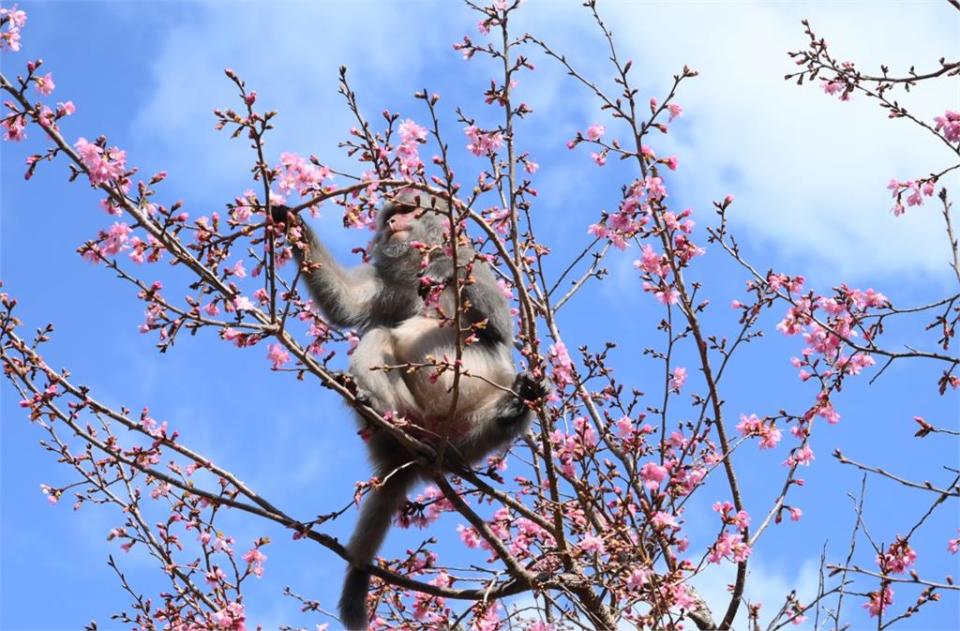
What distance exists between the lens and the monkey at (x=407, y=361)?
562cm

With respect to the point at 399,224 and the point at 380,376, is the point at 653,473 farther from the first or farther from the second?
the point at 399,224

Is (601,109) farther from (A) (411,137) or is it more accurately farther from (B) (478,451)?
(B) (478,451)

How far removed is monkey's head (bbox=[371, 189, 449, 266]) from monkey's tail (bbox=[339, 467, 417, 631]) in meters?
1.38

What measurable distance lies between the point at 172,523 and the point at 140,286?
2107 millimetres

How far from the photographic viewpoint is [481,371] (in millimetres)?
6039

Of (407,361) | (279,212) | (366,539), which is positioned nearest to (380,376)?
(407,361)

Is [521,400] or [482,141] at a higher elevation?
[482,141]

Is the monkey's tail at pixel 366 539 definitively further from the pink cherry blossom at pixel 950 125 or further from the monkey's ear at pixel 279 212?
the pink cherry blossom at pixel 950 125

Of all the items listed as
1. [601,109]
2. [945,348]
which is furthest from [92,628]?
[945,348]

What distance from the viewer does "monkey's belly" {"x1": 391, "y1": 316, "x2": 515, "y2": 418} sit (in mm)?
5906

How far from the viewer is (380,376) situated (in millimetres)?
5641

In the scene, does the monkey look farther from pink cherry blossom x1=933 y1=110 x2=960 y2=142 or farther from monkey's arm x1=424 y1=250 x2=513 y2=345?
pink cherry blossom x1=933 y1=110 x2=960 y2=142

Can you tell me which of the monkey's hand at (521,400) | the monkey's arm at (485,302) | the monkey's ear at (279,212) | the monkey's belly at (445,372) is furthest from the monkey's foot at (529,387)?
the monkey's ear at (279,212)

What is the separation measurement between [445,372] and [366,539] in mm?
964
